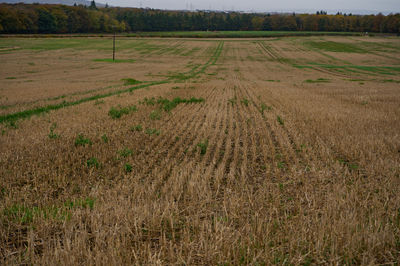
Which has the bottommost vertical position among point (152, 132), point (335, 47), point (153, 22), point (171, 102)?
point (152, 132)

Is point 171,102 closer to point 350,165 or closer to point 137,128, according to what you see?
point 137,128

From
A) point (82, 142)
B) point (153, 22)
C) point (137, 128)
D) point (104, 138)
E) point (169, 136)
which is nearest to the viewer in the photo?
point (82, 142)

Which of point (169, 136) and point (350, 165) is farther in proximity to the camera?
point (169, 136)

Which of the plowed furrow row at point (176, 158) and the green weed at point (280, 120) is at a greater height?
the green weed at point (280, 120)

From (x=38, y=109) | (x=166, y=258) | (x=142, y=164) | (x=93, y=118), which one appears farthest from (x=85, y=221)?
(x=38, y=109)

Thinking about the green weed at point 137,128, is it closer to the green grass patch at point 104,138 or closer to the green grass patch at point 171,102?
the green grass patch at point 104,138

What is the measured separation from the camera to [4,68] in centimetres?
4259

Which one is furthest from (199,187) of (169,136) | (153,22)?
(153,22)

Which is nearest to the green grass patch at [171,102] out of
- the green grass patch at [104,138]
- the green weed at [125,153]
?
the green grass patch at [104,138]

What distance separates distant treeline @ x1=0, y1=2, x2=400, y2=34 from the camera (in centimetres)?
11712

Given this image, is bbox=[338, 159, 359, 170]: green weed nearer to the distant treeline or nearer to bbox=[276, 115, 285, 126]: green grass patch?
bbox=[276, 115, 285, 126]: green grass patch

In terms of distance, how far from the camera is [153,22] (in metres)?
162

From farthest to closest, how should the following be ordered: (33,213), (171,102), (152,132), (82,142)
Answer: (171,102)
(152,132)
(82,142)
(33,213)

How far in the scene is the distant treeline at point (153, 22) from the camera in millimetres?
117125
